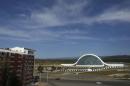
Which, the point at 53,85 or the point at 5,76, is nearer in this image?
the point at 5,76

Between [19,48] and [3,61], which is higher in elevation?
[19,48]

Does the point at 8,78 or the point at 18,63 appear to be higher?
the point at 18,63

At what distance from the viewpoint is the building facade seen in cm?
8300

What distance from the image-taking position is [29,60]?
376 ft

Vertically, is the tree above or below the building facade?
below

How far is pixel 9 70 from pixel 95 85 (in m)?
53.4

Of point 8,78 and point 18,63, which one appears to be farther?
point 18,63

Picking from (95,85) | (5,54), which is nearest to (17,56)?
(5,54)

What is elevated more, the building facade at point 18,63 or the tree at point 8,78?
the building facade at point 18,63

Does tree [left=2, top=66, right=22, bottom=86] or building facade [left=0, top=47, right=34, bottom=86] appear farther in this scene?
building facade [left=0, top=47, right=34, bottom=86]

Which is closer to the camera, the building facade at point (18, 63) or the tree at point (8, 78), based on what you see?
the tree at point (8, 78)

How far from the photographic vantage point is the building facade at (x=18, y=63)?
8300 cm

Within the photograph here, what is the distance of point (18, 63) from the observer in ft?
320

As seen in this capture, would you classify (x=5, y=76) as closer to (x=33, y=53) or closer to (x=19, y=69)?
(x=19, y=69)
